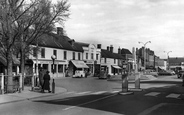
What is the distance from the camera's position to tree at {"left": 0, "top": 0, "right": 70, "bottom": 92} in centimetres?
1572

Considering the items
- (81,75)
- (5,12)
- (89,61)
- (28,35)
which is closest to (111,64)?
(89,61)

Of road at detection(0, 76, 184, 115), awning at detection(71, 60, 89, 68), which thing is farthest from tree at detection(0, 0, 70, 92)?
awning at detection(71, 60, 89, 68)

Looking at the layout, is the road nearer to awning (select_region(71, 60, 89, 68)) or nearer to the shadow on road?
the shadow on road

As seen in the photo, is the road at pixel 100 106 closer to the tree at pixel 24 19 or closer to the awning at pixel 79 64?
the tree at pixel 24 19

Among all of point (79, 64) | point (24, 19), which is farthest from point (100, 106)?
point (79, 64)

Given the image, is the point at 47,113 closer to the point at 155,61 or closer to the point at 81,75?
the point at 81,75

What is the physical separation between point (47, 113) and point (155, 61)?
11285 centimetres

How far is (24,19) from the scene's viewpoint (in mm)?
16516

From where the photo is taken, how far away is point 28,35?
18984 mm

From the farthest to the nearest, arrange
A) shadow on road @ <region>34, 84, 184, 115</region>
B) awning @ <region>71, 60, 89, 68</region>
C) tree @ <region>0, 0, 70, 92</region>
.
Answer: awning @ <region>71, 60, 89, 68</region>
tree @ <region>0, 0, 70, 92</region>
shadow on road @ <region>34, 84, 184, 115</region>

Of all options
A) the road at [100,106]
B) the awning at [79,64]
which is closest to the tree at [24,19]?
the road at [100,106]

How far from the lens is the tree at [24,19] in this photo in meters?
15.7

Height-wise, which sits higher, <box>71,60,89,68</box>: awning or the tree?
the tree

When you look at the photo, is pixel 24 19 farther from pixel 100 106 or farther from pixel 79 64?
pixel 79 64
